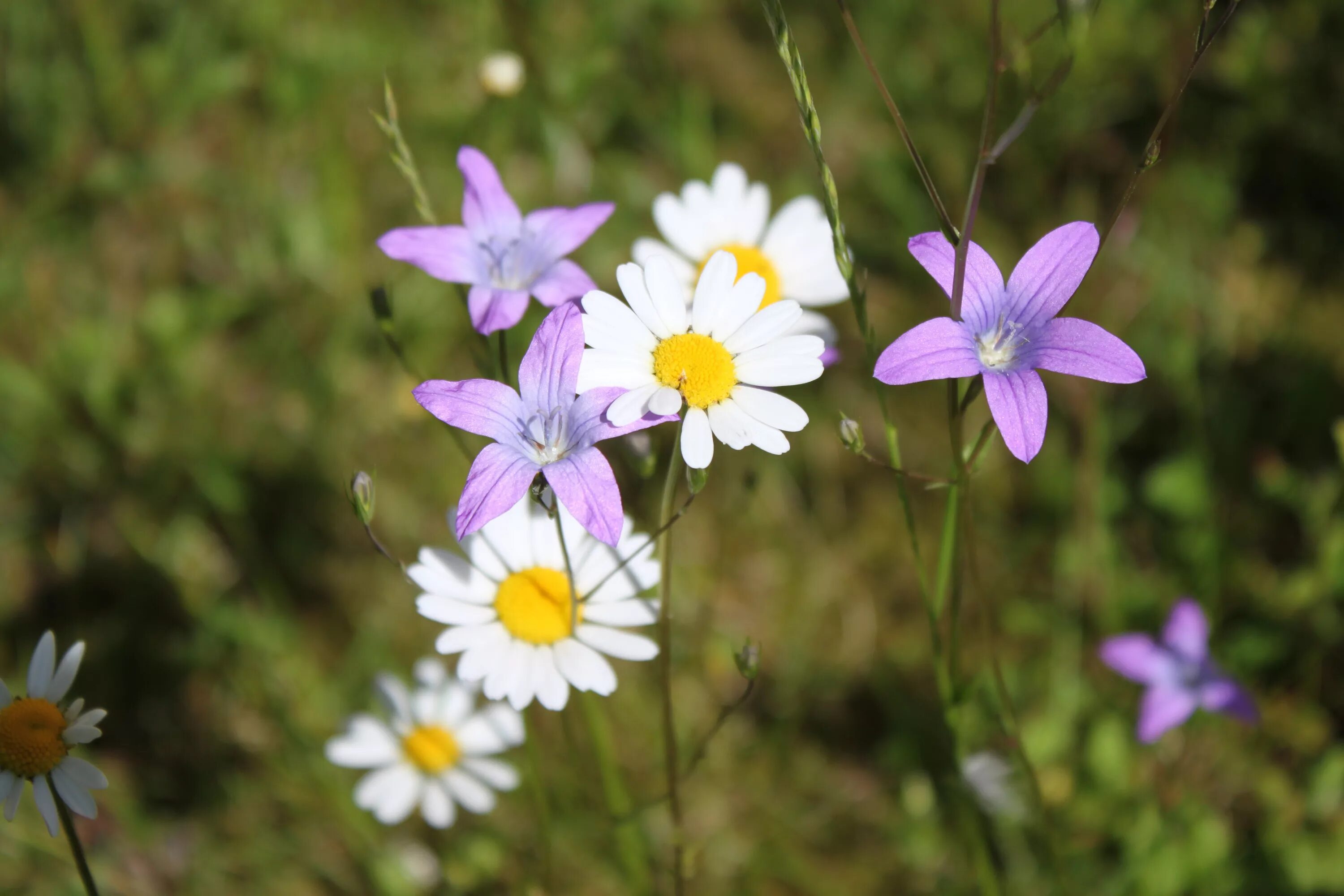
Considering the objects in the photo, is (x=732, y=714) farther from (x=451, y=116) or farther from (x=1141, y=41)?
(x=1141, y=41)

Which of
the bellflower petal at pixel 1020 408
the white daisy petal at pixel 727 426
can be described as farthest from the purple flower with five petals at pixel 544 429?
the bellflower petal at pixel 1020 408

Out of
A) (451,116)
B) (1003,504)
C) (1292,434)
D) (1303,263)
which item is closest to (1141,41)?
(1303,263)

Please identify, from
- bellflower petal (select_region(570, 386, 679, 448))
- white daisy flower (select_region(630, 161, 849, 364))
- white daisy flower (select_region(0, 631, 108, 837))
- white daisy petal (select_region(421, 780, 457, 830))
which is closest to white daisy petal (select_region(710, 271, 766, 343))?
bellflower petal (select_region(570, 386, 679, 448))

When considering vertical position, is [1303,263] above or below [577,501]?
above

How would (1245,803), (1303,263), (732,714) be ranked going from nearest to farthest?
(1245,803)
(732,714)
(1303,263)

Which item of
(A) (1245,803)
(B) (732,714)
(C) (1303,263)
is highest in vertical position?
(C) (1303,263)

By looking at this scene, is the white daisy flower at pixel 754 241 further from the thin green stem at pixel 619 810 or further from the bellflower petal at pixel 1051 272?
the thin green stem at pixel 619 810

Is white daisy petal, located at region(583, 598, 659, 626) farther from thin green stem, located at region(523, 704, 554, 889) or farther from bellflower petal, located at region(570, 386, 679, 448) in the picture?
bellflower petal, located at region(570, 386, 679, 448)
